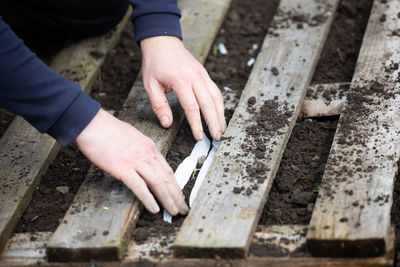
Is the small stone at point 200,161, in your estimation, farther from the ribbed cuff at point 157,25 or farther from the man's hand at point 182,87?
the ribbed cuff at point 157,25

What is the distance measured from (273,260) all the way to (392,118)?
0.68 meters

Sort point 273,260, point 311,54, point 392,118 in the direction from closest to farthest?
point 273,260 < point 392,118 < point 311,54

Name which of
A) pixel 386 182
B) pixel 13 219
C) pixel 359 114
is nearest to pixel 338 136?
pixel 359 114

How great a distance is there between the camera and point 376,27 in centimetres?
254

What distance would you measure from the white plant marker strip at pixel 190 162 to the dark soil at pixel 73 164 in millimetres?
351

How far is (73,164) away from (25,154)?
0.56ft

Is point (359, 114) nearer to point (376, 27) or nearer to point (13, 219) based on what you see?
point (376, 27)

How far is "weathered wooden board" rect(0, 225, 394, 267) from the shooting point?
167 cm

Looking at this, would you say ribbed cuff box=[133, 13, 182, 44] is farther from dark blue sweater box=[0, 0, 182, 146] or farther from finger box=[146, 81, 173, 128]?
dark blue sweater box=[0, 0, 182, 146]

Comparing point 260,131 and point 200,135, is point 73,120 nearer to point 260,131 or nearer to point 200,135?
point 200,135

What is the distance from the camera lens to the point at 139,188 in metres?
1.85

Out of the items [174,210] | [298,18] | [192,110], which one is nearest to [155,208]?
[174,210]

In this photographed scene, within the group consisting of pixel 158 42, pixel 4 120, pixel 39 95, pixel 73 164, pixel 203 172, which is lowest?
pixel 4 120

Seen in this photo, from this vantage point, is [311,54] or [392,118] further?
[311,54]
